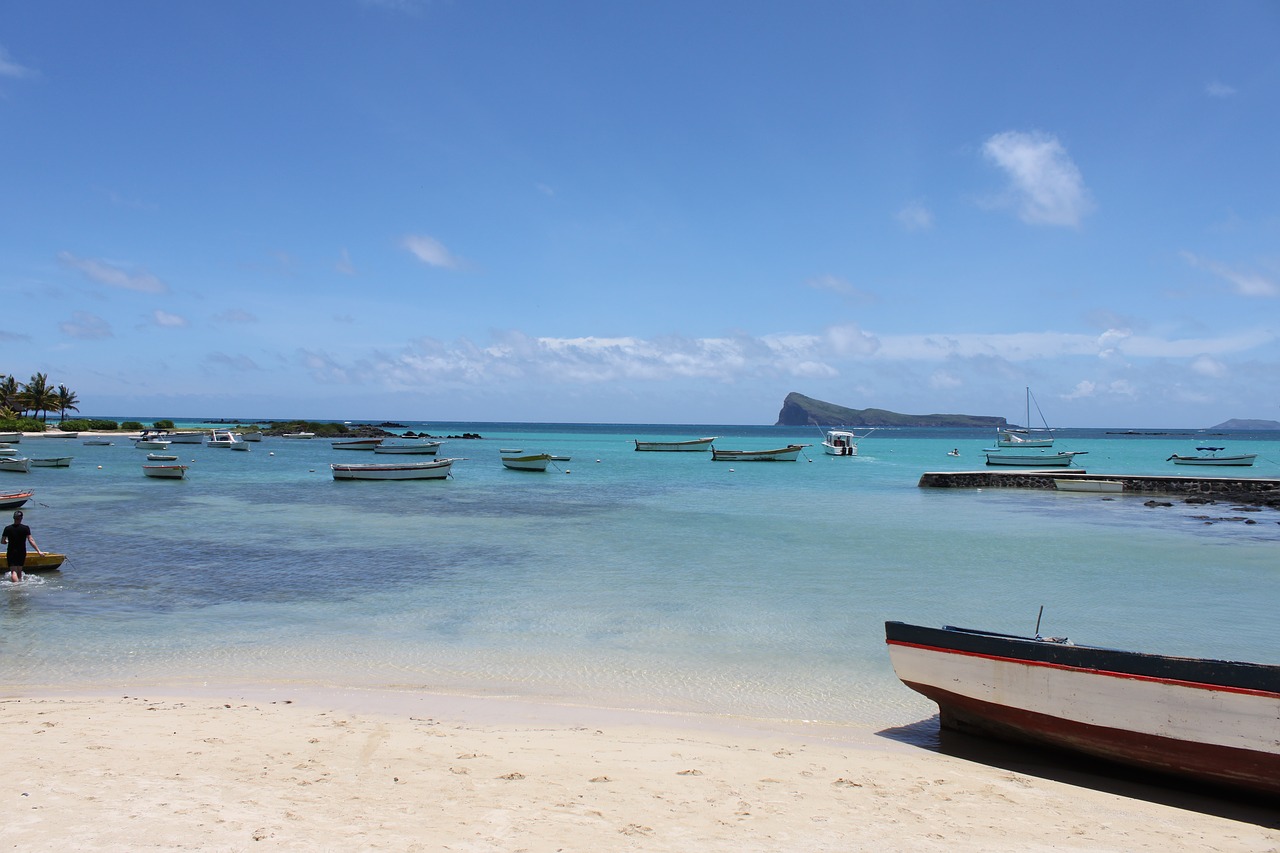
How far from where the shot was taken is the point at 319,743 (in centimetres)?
712

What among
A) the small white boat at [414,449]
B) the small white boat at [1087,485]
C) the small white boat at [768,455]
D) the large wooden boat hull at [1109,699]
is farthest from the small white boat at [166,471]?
the small white boat at [1087,485]

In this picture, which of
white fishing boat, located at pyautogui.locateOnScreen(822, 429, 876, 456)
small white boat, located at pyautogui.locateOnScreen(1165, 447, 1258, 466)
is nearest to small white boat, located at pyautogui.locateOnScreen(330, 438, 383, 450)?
white fishing boat, located at pyautogui.locateOnScreen(822, 429, 876, 456)

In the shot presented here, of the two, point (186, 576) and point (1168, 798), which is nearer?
point (1168, 798)

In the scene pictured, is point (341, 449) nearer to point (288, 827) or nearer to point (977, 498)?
point (977, 498)

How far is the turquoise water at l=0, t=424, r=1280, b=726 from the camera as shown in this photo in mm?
9906

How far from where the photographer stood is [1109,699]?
21.9 feet

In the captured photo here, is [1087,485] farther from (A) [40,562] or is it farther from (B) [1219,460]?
(A) [40,562]

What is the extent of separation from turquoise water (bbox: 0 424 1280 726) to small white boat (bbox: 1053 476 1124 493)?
588 cm

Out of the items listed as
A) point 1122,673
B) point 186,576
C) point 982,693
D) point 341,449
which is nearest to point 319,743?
point 982,693

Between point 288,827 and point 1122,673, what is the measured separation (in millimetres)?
6454

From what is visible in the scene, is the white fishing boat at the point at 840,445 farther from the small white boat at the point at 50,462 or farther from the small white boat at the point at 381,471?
the small white boat at the point at 50,462

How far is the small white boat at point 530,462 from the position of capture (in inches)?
1967

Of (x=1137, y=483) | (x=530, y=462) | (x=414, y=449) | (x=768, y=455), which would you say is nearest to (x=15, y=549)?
(x=530, y=462)

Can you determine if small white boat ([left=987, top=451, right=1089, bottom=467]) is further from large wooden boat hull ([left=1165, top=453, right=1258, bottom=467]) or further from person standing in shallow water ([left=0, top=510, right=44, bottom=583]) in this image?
person standing in shallow water ([left=0, top=510, right=44, bottom=583])
